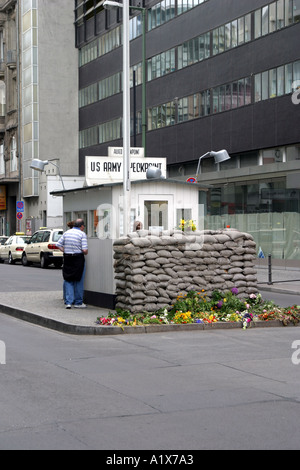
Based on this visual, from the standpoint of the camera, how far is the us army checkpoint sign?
759 inches

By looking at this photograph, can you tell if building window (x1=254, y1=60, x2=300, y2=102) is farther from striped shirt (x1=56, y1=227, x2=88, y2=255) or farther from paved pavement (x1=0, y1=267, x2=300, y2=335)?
striped shirt (x1=56, y1=227, x2=88, y2=255)

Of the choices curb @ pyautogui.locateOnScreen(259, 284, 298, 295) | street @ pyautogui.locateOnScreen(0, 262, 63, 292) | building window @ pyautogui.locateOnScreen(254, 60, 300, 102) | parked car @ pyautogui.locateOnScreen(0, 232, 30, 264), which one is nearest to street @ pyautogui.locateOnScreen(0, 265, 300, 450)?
street @ pyautogui.locateOnScreen(0, 262, 63, 292)

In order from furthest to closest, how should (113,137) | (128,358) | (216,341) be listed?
(113,137), (216,341), (128,358)

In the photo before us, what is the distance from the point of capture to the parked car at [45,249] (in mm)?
34344

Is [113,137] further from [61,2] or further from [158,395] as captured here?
[158,395]

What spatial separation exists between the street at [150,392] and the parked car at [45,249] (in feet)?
72.3

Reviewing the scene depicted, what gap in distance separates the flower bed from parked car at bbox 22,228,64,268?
2047 centimetres

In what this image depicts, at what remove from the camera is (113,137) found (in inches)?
2189

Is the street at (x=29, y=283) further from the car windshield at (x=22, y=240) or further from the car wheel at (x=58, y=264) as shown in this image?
the car windshield at (x=22, y=240)

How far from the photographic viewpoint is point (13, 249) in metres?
39.9

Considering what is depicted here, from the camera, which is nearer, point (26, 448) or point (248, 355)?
point (26, 448)

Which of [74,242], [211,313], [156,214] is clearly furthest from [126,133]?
[211,313]

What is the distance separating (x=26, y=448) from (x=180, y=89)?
137ft
